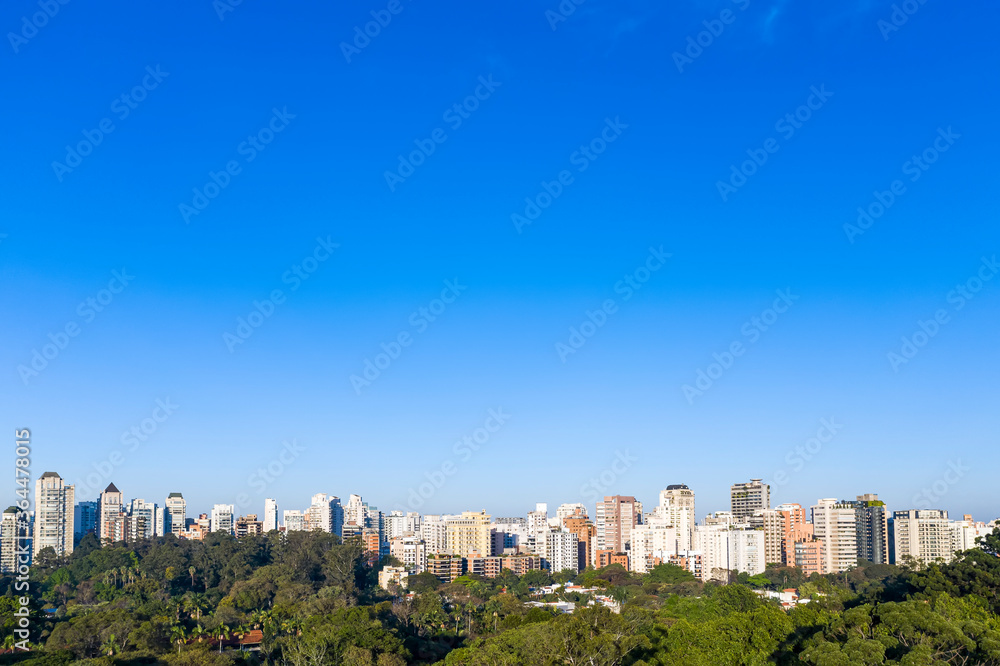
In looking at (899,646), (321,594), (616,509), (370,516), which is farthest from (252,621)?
(370,516)

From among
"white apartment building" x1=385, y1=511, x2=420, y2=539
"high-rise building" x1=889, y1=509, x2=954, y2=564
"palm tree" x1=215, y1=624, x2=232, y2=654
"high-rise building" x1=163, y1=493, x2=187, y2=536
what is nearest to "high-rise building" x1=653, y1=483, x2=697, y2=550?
"high-rise building" x1=889, y1=509, x2=954, y2=564

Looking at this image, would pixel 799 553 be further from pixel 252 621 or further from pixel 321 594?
pixel 252 621

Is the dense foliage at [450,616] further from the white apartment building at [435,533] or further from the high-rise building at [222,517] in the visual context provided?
the high-rise building at [222,517]

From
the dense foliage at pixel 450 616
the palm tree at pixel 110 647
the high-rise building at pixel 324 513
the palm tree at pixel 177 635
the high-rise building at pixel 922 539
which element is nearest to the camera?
the dense foliage at pixel 450 616


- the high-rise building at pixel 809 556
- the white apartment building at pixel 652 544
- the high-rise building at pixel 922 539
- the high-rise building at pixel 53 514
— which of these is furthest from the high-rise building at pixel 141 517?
the high-rise building at pixel 922 539

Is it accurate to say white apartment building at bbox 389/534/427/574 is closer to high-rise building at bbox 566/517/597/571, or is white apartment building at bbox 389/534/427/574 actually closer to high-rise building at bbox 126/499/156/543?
high-rise building at bbox 566/517/597/571
